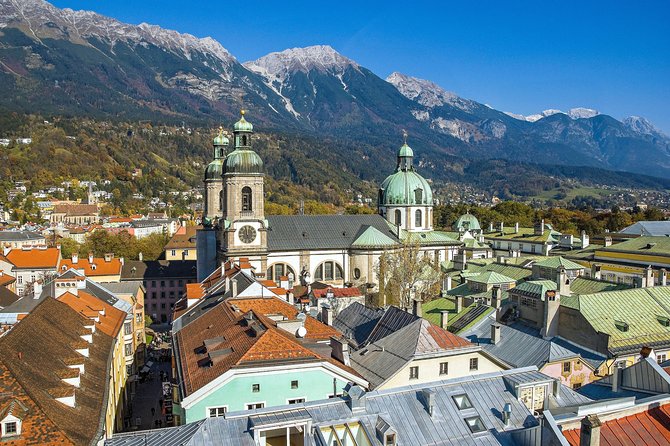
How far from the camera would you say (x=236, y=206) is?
61.6 m

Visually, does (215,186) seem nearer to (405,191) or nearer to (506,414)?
(405,191)

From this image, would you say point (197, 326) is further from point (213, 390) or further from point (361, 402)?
point (361, 402)

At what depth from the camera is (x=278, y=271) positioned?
2633 inches

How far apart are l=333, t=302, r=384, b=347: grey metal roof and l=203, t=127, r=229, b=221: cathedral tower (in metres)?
37.0

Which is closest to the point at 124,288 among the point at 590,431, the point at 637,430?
the point at 637,430

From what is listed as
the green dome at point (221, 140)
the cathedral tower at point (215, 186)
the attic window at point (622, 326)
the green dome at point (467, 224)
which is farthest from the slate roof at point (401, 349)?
the green dome at point (467, 224)

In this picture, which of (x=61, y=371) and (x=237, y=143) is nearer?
(x=61, y=371)

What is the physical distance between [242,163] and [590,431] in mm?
51768

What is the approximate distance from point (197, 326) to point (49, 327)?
296 inches

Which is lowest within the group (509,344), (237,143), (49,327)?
(509,344)

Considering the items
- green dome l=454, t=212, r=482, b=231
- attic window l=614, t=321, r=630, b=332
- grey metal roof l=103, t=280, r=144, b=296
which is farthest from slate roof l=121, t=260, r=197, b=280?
attic window l=614, t=321, r=630, b=332

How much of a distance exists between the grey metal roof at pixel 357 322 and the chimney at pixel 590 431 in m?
20.2

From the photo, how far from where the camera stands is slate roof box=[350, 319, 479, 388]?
2634 centimetres

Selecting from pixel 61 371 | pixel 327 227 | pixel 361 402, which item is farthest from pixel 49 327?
pixel 327 227
